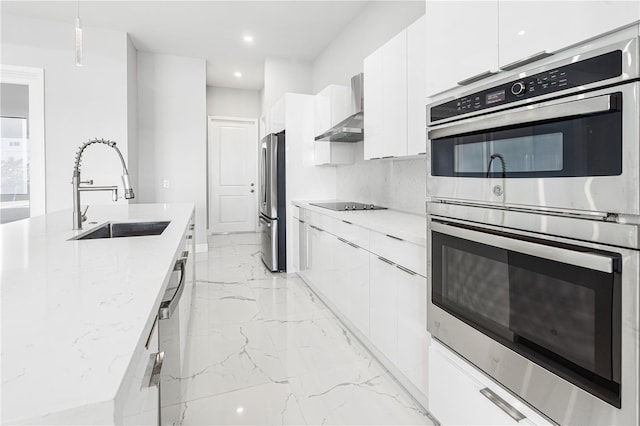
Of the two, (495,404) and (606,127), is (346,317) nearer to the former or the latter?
(495,404)

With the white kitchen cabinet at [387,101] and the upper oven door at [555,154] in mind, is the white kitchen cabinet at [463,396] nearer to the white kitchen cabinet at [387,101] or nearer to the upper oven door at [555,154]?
the upper oven door at [555,154]

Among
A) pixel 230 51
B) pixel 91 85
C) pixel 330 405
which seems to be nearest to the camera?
pixel 330 405

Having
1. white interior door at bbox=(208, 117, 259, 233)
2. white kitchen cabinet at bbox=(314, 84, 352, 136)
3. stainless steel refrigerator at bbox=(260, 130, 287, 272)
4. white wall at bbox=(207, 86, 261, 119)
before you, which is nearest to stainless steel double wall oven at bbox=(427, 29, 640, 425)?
white kitchen cabinet at bbox=(314, 84, 352, 136)

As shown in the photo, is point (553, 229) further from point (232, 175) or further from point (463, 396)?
point (232, 175)

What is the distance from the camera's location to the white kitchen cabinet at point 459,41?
3.67 ft

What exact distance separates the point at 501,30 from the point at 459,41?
189 mm

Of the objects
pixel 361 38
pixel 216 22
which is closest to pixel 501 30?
pixel 361 38

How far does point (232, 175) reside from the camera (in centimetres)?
708

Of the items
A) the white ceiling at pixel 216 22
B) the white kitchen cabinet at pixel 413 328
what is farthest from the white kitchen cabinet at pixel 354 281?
the white ceiling at pixel 216 22

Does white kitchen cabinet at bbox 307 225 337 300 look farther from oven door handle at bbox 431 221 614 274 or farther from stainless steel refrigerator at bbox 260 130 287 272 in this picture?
oven door handle at bbox 431 221 614 274

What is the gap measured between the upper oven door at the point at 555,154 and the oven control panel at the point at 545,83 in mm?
36

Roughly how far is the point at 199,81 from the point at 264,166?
2.06 m

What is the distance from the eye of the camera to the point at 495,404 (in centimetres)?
114

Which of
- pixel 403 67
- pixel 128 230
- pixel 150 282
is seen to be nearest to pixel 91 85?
pixel 128 230
